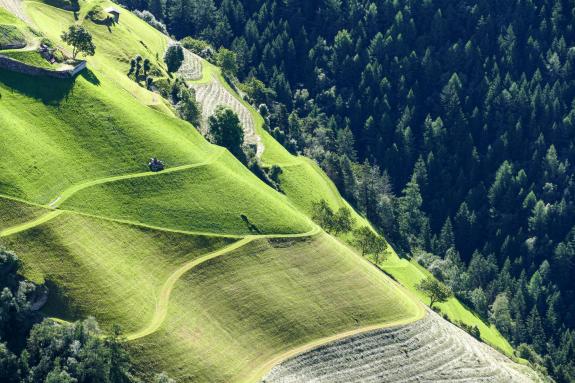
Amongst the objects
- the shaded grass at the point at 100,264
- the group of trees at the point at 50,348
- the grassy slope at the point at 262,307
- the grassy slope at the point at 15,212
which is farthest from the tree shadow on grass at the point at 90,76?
the group of trees at the point at 50,348

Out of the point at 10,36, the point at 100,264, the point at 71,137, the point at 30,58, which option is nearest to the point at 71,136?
the point at 71,137

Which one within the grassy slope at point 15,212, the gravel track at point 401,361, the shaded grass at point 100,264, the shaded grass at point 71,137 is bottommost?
the gravel track at point 401,361

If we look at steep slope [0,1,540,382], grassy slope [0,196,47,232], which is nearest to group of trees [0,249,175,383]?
steep slope [0,1,540,382]

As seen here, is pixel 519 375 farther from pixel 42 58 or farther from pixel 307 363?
pixel 42 58

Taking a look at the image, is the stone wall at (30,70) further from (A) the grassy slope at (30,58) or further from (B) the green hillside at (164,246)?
(B) the green hillside at (164,246)

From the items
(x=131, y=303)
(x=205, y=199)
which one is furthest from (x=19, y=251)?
(x=205, y=199)

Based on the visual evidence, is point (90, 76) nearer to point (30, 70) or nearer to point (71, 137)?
point (30, 70)

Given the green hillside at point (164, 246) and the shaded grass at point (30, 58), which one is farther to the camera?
the shaded grass at point (30, 58)
